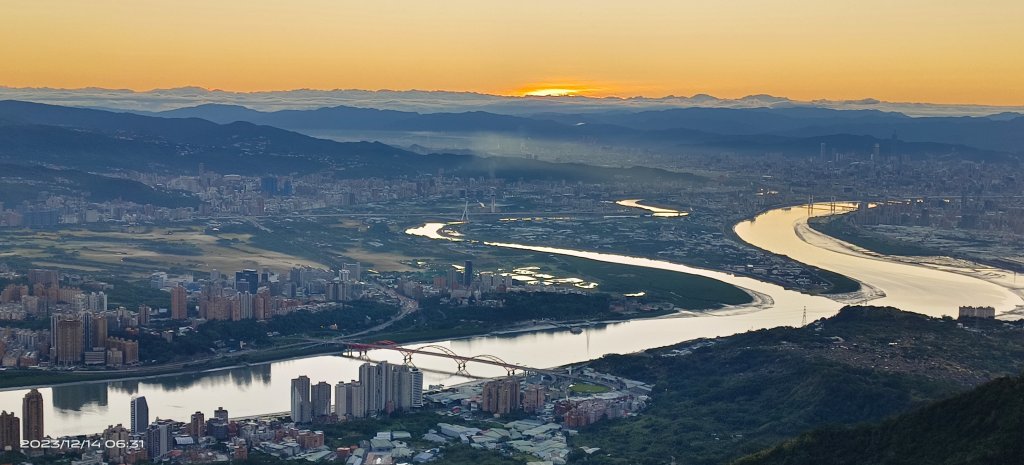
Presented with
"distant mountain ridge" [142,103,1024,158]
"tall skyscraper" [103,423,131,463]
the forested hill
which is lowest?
"distant mountain ridge" [142,103,1024,158]

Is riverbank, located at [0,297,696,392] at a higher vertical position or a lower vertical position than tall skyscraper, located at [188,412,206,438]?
lower

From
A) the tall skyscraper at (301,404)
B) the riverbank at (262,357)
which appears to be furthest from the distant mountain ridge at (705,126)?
the tall skyscraper at (301,404)

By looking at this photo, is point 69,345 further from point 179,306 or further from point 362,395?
point 362,395

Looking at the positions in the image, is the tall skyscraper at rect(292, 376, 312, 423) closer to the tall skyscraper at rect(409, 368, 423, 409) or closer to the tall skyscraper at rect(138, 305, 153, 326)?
the tall skyscraper at rect(409, 368, 423, 409)

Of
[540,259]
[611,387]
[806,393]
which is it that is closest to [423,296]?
A: [540,259]

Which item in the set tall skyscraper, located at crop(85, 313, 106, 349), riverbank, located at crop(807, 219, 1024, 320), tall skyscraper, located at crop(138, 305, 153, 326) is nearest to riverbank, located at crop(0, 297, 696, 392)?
tall skyscraper, located at crop(85, 313, 106, 349)

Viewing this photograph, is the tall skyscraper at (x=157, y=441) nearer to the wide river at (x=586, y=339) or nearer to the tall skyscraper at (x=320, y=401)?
the wide river at (x=586, y=339)

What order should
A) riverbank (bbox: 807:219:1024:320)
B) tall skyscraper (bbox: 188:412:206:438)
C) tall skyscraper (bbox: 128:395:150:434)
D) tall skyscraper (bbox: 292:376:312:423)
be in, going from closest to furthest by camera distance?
tall skyscraper (bbox: 188:412:206:438) < tall skyscraper (bbox: 128:395:150:434) < tall skyscraper (bbox: 292:376:312:423) < riverbank (bbox: 807:219:1024:320)
